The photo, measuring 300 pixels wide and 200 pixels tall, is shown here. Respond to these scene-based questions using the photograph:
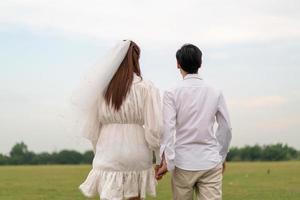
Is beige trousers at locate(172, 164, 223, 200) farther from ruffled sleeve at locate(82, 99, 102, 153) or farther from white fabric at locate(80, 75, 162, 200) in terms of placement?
ruffled sleeve at locate(82, 99, 102, 153)

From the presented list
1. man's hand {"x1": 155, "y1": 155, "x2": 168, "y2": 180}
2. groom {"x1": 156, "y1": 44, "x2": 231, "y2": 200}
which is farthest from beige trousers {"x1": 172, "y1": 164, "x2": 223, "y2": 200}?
man's hand {"x1": 155, "y1": 155, "x2": 168, "y2": 180}

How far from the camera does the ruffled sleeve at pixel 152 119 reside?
6395mm

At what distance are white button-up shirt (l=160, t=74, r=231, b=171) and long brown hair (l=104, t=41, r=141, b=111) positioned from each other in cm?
51

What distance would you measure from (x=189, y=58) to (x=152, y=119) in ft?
2.18

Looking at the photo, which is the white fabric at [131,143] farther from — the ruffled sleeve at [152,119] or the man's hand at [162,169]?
the man's hand at [162,169]

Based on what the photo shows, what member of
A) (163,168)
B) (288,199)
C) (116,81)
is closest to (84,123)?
(116,81)

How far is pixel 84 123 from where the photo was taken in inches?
268

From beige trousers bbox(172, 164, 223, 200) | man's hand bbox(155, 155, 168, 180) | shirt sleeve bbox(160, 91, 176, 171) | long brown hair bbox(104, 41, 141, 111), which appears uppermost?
long brown hair bbox(104, 41, 141, 111)

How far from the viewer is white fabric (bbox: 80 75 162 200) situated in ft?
21.2

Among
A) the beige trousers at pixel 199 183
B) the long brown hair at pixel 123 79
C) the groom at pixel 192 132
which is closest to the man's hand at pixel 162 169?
the groom at pixel 192 132

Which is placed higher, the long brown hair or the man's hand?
the long brown hair

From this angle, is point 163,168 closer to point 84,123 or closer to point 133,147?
point 133,147

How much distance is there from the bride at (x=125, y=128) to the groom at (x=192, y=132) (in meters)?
0.32

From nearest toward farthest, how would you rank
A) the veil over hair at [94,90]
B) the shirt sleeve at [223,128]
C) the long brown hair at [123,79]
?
the shirt sleeve at [223,128] < the long brown hair at [123,79] < the veil over hair at [94,90]
